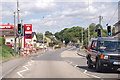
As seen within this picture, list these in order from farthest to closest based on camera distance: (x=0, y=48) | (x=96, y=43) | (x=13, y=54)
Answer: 1. (x=13, y=54)
2. (x=0, y=48)
3. (x=96, y=43)

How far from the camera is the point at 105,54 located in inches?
578

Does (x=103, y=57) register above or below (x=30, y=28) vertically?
below

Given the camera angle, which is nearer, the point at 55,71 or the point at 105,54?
the point at 105,54

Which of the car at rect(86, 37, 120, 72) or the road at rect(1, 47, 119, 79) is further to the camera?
the car at rect(86, 37, 120, 72)

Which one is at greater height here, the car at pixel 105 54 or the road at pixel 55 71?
the car at pixel 105 54

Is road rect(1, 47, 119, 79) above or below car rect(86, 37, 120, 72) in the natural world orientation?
below

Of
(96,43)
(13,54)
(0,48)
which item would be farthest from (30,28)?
(96,43)

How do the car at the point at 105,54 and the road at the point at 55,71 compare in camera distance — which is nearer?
the road at the point at 55,71

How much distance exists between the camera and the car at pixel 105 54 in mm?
14562

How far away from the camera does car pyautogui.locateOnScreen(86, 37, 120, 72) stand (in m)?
14.6

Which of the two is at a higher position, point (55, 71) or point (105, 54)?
point (105, 54)

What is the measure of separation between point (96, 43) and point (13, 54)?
901 inches

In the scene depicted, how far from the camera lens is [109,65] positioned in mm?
14562

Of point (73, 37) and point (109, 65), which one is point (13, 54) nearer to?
point (109, 65)
